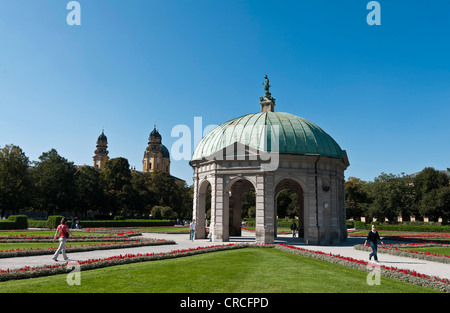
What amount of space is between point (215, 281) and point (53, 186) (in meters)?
62.0

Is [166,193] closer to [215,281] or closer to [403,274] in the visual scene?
[403,274]

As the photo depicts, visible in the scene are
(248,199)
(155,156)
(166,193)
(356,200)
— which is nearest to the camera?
(356,200)

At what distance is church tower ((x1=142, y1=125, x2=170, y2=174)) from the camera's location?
541ft

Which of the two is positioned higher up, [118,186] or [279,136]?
[279,136]

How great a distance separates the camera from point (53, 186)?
210 feet

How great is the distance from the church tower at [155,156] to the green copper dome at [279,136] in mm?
135212

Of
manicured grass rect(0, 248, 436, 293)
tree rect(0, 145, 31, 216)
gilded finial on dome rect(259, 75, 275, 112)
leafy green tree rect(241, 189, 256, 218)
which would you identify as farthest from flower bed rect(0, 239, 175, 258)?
leafy green tree rect(241, 189, 256, 218)

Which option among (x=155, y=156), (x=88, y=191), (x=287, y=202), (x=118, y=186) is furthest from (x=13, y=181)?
(x=155, y=156)

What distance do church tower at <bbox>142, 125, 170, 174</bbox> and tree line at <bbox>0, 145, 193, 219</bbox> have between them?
72344 mm

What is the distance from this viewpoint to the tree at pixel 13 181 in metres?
56.4

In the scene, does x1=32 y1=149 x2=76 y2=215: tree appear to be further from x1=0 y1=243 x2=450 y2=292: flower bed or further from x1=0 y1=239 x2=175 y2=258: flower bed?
x1=0 y1=243 x2=450 y2=292: flower bed

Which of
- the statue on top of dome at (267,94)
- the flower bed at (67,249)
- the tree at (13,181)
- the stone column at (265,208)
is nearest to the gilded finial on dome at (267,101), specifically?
the statue on top of dome at (267,94)
